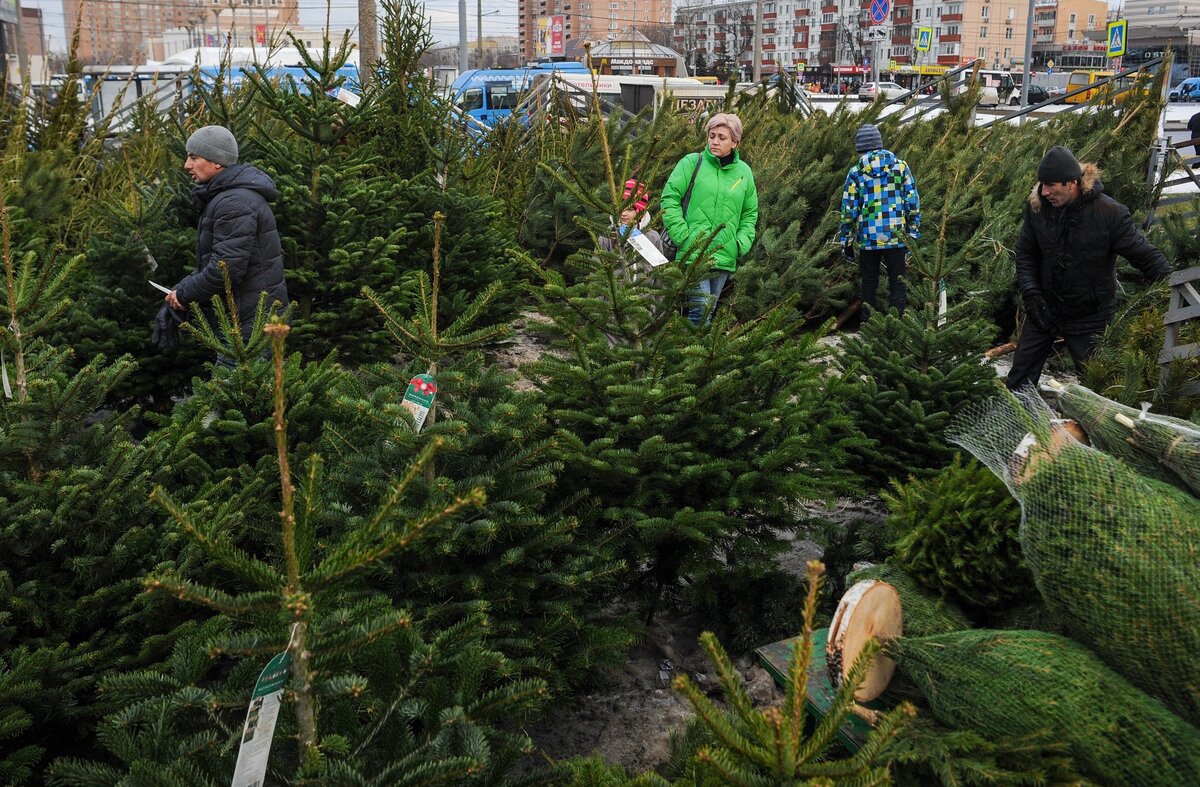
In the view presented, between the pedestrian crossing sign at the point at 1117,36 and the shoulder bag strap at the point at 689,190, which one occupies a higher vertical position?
the pedestrian crossing sign at the point at 1117,36

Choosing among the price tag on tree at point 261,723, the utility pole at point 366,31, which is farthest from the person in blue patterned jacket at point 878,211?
the price tag on tree at point 261,723

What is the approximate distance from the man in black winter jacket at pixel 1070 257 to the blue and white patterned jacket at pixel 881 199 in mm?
1620

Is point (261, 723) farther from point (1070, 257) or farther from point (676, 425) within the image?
point (1070, 257)

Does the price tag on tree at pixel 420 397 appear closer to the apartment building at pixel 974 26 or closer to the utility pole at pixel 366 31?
the utility pole at pixel 366 31

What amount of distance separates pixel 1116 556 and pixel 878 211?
16.5ft

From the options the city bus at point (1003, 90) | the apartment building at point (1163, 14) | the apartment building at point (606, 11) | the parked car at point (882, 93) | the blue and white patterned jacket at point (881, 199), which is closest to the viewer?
the blue and white patterned jacket at point (881, 199)

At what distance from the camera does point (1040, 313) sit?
5309 millimetres

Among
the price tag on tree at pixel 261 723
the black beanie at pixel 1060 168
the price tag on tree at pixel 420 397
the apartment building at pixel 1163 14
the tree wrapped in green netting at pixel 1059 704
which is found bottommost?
the tree wrapped in green netting at pixel 1059 704

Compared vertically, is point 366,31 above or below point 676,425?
above

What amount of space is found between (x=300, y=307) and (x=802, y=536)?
356 centimetres

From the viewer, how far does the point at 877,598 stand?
259 centimetres

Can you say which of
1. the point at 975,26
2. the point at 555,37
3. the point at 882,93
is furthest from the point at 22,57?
the point at 975,26

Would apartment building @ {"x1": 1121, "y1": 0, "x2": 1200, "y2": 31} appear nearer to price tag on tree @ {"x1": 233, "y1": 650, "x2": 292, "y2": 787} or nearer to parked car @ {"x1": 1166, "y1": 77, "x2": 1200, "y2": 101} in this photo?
parked car @ {"x1": 1166, "y1": 77, "x2": 1200, "y2": 101}

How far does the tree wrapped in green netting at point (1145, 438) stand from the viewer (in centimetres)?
265
